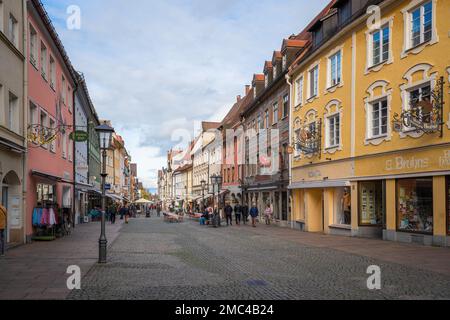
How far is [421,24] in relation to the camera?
18.1 metres

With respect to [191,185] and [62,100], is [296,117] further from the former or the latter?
[191,185]

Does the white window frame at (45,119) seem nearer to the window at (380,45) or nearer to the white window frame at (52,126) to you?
the white window frame at (52,126)

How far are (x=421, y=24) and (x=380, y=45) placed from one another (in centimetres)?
277

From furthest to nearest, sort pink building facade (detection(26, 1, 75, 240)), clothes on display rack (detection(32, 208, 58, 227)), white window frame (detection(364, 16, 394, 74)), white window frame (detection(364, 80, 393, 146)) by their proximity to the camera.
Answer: white window frame (detection(364, 80, 393, 146)) → white window frame (detection(364, 16, 394, 74)) → clothes on display rack (detection(32, 208, 58, 227)) → pink building facade (detection(26, 1, 75, 240))

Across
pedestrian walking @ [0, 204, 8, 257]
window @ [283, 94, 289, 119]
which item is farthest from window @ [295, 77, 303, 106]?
pedestrian walking @ [0, 204, 8, 257]

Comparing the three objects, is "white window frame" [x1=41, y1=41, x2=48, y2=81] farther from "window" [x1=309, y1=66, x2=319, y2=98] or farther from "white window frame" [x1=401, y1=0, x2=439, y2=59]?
"white window frame" [x1=401, y1=0, x2=439, y2=59]

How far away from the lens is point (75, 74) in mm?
31734

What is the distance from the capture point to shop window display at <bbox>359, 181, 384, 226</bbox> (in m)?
21.7

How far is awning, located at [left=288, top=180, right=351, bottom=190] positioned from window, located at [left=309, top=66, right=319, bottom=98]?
16.2 feet

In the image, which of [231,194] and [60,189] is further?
[231,194]

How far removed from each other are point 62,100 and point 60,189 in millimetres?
4935

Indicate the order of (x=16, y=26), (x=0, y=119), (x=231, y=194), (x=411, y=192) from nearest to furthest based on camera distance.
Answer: (x=0, y=119)
(x=16, y=26)
(x=411, y=192)
(x=231, y=194)

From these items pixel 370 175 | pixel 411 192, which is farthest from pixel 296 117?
pixel 411 192

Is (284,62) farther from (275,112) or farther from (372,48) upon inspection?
(372,48)
